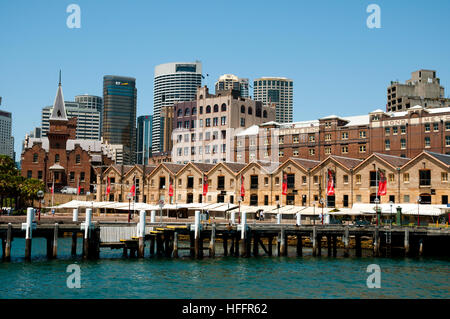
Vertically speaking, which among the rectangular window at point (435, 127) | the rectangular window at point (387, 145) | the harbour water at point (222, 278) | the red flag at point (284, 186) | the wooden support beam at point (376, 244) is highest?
the rectangular window at point (435, 127)

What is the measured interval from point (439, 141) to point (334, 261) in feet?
175

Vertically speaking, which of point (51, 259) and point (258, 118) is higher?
point (258, 118)

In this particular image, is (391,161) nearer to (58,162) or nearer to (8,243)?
(8,243)

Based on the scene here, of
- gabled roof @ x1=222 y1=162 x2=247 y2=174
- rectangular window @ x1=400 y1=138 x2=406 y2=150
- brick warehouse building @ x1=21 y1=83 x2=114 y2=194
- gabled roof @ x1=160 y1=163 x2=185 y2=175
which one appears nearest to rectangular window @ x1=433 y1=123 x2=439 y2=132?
rectangular window @ x1=400 y1=138 x2=406 y2=150

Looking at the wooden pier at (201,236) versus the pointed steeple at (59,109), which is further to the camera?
Result: the pointed steeple at (59,109)

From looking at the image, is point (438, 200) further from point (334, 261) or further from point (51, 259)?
point (51, 259)

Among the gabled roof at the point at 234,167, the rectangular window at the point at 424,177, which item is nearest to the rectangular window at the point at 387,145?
the rectangular window at the point at 424,177

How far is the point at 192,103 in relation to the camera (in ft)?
516

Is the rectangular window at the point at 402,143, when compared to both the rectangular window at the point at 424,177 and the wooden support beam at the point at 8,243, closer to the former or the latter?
the rectangular window at the point at 424,177

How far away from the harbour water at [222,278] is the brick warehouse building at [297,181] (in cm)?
2902

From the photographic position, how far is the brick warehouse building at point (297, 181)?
92.4m

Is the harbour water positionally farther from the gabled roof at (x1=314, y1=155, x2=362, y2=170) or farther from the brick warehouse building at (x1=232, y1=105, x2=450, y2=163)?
the brick warehouse building at (x1=232, y1=105, x2=450, y2=163)

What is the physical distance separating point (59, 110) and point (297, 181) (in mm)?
76630
